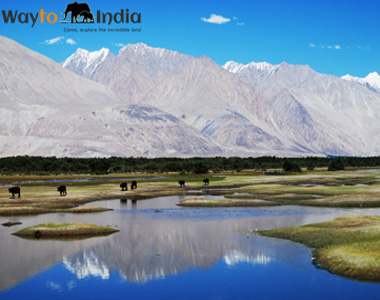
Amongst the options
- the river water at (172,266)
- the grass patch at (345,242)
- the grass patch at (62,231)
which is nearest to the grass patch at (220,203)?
the river water at (172,266)

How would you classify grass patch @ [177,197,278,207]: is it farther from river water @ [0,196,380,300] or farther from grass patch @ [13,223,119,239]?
grass patch @ [13,223,119,239]

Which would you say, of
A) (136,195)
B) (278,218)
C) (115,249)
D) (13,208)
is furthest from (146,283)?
(136,195)

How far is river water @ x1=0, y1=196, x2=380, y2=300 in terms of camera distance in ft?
81.6

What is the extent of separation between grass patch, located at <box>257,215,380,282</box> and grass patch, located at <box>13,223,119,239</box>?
43.1ft

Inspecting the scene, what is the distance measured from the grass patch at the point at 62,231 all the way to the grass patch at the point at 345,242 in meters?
13.1

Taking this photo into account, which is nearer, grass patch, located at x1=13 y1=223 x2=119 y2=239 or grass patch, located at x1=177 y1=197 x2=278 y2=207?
grass patch, located at x1=13 y1=223 x2=119 y2=239

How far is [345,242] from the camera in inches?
1328

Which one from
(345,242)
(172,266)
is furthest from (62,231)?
(345,242)

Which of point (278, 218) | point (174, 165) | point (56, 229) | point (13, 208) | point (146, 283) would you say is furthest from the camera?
point (174, 165)

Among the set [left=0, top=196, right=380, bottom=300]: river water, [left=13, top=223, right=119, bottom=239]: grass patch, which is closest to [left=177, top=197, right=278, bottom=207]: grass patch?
[left=0, top=196, right=380, bottom=300]: river water

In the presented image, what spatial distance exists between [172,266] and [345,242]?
11938 millimetres

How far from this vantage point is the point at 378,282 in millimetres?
25375

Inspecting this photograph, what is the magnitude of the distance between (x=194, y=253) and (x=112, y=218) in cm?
1898

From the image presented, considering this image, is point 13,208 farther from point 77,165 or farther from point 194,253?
point 77,165
